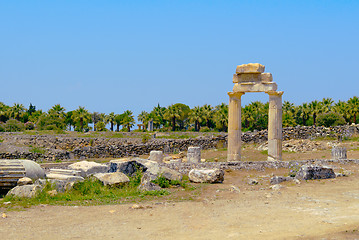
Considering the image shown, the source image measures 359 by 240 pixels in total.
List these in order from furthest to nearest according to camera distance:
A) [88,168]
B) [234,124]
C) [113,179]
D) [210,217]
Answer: [234,124], [88,168], [113,179], [210,217]

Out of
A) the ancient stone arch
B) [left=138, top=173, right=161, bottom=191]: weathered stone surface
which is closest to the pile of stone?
the ancient stone arch

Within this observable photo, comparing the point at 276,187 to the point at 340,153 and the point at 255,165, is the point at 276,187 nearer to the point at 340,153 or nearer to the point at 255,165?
the point at 255,165

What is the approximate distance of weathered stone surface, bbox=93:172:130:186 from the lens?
15547mm

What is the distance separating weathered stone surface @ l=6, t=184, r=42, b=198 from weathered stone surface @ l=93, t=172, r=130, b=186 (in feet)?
7.10

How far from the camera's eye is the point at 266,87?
72.7 ft

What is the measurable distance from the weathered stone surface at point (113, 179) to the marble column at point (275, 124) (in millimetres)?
9269

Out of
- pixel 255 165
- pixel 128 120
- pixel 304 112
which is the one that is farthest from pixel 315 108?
pixel 255 165

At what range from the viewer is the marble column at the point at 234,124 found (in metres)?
23.0

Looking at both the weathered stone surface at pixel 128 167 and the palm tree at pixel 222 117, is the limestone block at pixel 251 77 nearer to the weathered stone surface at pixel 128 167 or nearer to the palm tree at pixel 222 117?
the weathered stone surface at pixel 128 167

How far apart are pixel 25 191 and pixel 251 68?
1229 centimetres

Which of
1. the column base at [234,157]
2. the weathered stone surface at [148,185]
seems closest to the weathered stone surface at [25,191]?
the weathered stone surface at [148,185]

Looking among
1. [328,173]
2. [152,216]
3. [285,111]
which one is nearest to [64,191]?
[152,216]

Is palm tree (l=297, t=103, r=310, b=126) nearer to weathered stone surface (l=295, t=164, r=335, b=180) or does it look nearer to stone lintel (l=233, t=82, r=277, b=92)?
stone lintel (l=233, t=82, r=277, b=92)

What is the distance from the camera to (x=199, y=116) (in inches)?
3142
